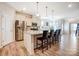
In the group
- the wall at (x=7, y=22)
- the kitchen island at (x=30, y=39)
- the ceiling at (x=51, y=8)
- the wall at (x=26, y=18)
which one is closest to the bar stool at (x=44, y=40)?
the kitchen island at (x=30, y=39)

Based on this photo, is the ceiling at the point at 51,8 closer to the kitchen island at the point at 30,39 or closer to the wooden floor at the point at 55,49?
the kitchen island at the point at 30,39

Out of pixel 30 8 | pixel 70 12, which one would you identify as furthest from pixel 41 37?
pixel 70 12

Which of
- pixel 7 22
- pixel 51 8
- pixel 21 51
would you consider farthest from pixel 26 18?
pixel 21 51

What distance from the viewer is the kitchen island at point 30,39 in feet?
9.27

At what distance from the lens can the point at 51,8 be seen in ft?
9.01

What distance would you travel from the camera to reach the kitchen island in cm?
282

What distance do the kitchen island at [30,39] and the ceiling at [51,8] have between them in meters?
0.50

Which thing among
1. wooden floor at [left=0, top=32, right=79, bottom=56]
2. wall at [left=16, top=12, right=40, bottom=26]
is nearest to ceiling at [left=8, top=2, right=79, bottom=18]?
wall at [left=16, top=12, right=40, bottom=26]

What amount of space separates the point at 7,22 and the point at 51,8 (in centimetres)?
120

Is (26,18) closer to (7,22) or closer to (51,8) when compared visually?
(7,22)

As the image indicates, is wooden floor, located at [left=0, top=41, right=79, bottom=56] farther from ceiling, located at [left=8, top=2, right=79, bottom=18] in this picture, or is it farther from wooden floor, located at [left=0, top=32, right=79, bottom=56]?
ceiling, located at [left=8, top=2, right=79, bottom=18]

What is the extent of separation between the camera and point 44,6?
8.95 ft

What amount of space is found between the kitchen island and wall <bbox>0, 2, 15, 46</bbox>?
35cm

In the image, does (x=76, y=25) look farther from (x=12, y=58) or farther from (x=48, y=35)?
(x=12, y=58)
